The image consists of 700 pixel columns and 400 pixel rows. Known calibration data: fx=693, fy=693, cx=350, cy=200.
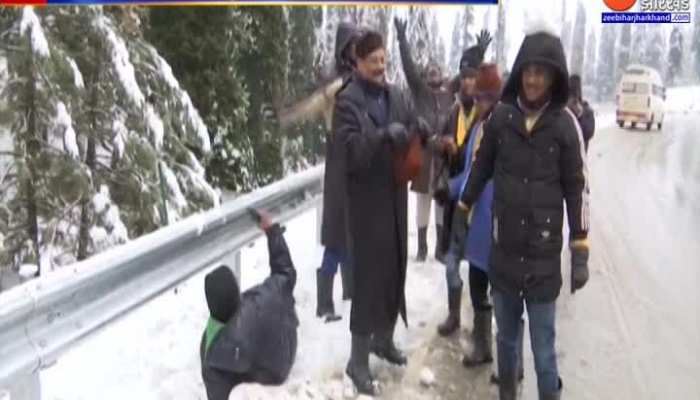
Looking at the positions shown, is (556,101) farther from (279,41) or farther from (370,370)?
(370,370)

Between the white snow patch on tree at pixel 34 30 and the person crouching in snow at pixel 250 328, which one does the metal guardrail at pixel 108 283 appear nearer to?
the person crouching in snow at pixel 250 328

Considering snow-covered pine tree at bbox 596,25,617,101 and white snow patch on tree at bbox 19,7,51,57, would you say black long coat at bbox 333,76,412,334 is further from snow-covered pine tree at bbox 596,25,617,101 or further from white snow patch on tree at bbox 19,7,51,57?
white snow patch on tree at bbox 19,7,51,57

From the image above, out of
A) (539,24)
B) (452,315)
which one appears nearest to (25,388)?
(539,24)

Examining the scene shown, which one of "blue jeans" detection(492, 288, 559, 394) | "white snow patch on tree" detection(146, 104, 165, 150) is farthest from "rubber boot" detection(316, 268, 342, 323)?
"white snow patch on tree" detection(146, 104, 165, 150)

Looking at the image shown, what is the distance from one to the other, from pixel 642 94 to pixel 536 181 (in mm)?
682

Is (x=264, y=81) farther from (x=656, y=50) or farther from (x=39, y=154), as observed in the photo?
(x=656, y=50)

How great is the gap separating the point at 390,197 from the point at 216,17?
3.83ft

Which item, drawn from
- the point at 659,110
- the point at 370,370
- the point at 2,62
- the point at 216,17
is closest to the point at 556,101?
the point at 659,110

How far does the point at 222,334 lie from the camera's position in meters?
2.52

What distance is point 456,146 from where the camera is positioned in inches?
149

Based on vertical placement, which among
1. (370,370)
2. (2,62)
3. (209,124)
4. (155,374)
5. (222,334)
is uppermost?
(2,62)

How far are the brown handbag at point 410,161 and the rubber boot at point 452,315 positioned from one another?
1186 mm

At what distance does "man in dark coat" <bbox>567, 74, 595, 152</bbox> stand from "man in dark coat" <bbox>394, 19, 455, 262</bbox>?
25.1 inches

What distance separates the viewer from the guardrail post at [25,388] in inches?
90.9
